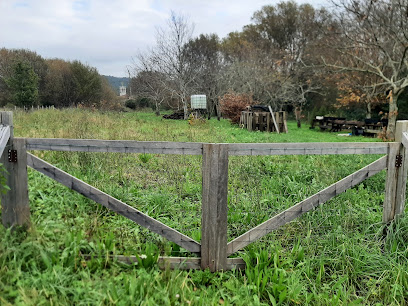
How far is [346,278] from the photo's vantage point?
2.91 metres

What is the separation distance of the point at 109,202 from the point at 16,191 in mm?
847

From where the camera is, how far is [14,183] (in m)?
2.85

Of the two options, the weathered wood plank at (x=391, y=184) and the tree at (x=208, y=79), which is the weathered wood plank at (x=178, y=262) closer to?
the weathered wood plank at (x=391, y=184)

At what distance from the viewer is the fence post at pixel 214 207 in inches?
113

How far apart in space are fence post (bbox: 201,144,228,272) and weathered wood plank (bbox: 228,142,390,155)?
0.16 m

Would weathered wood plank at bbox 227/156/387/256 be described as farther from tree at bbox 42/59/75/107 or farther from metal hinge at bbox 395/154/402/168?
tree at bbox 42/59/75/107

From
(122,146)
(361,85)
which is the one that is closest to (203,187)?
(122,146)

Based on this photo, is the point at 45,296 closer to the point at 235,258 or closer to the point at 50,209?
the point at 50,209

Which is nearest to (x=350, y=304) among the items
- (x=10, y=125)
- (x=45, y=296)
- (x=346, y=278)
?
(x=346, y=278)

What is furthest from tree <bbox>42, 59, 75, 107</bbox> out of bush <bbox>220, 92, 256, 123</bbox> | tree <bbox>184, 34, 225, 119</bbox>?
bush <bbox>220, 92, 256, 123</bbox>

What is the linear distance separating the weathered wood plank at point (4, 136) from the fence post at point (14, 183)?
0.25 feet

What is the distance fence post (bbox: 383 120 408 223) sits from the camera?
3316 millimetres

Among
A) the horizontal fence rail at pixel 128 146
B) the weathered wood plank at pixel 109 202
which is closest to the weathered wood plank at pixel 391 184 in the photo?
the horizontal fence rail at pixel 128 146

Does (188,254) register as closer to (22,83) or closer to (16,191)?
(16,191)
